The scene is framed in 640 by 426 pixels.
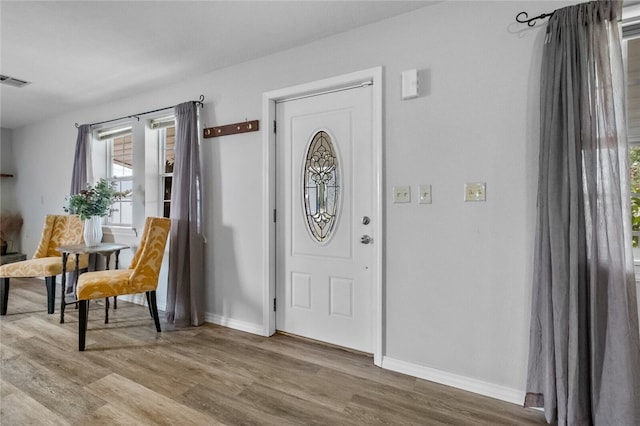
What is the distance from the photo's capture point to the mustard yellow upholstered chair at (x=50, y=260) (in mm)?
3230

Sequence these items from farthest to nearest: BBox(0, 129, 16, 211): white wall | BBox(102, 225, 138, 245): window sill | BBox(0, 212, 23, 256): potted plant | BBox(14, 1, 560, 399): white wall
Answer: BBox(0, 129, 16, 211): white wall → BBox(0, 212, 23, 256): potted plant → BBox(102, 225, 138, 245): window sill → BBox(14, 1, 560, 399): white wall

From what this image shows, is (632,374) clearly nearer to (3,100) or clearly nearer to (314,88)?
(314,88)

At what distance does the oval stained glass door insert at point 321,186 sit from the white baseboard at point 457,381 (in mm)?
1076

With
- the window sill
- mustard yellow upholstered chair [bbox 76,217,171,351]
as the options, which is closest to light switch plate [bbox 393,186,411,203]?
mustard yellow upholstered chair [bbox 76,217,171,351]

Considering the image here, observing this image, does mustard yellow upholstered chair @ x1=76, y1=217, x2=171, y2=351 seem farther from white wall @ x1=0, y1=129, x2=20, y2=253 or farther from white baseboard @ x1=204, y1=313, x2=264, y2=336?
white wall @ x1=0, y1=129, x2=20, y2=253

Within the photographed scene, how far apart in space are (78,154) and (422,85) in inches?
171

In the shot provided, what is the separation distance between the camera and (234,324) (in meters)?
2.95

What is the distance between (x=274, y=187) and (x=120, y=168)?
8.77 feet

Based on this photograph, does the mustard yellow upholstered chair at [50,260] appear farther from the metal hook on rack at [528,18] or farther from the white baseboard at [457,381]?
the metal hook on rack at [528,18]

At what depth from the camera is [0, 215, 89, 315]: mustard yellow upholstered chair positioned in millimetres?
3230

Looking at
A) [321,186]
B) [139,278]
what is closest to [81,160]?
[139,278]

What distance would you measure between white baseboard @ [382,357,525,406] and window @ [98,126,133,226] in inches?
141

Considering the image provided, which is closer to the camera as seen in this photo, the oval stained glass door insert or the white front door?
the white front door

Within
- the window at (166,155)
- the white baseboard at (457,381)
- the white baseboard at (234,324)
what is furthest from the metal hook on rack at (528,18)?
the window at (166,155)
